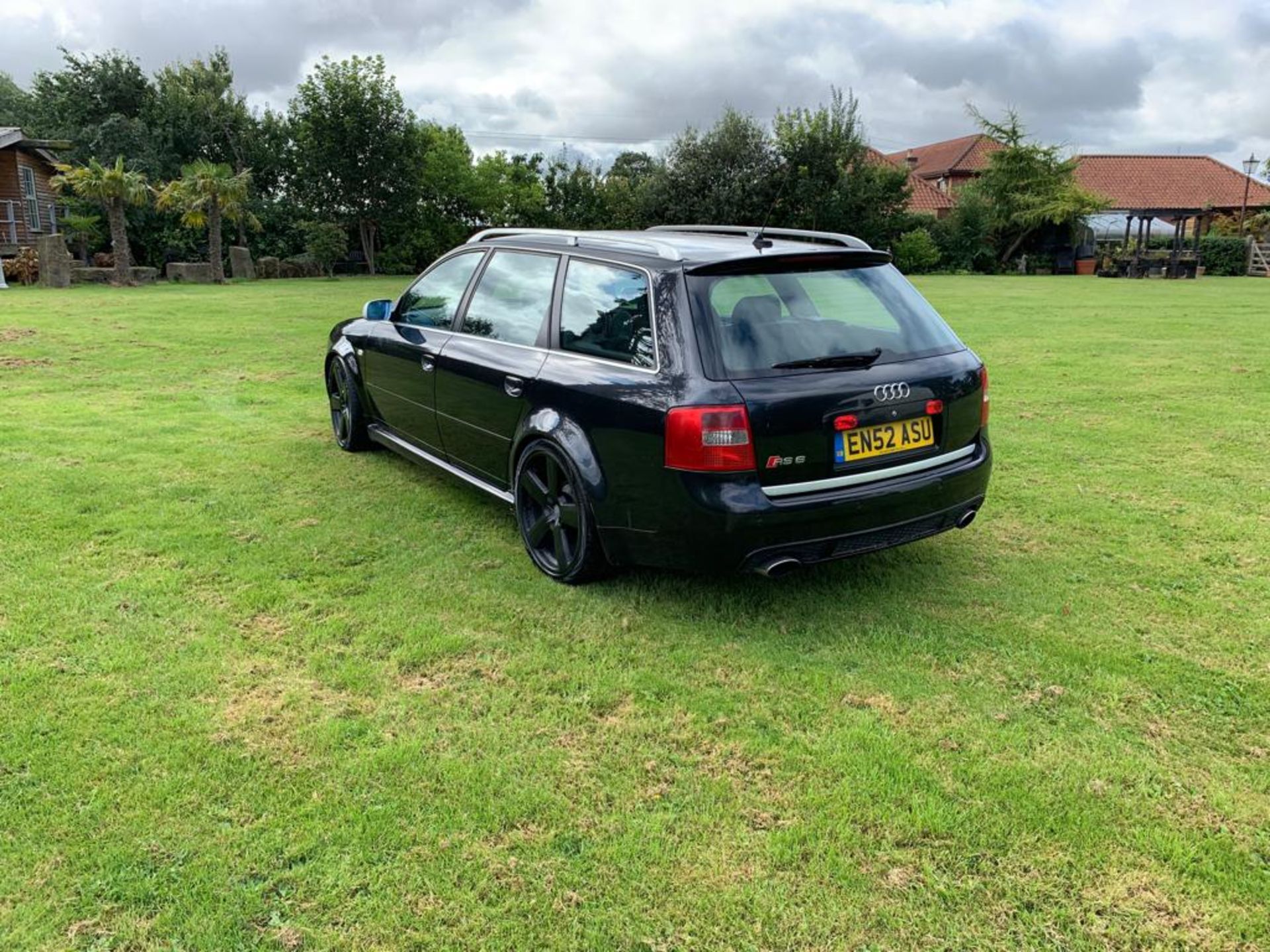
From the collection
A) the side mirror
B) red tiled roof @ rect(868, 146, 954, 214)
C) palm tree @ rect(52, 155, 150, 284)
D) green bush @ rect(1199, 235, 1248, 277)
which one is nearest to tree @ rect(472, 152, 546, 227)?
palm tree @ rect(52, 155, 150, 284)

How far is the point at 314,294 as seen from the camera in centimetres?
2262

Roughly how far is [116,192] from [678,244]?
26158 millimetres

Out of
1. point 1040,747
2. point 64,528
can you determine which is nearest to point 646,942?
point 1040,747

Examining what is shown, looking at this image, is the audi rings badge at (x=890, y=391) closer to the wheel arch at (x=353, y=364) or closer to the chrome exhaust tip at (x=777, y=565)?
the chrome exhaust tip at (x=777, y=565)

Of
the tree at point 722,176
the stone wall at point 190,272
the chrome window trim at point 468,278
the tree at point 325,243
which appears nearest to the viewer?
the chrome window trim at point 468,278

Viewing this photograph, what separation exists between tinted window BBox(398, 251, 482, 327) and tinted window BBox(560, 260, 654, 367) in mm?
1037

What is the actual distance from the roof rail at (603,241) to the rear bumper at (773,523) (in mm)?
1044

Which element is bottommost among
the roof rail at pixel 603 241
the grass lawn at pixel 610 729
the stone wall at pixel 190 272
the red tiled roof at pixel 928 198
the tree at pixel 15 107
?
the grass lawn at pixel 610 729

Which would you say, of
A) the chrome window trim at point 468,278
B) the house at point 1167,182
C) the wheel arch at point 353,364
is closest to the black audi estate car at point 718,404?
the chrome window trim at point 468,278

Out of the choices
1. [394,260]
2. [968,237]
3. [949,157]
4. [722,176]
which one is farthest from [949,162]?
[394,260]

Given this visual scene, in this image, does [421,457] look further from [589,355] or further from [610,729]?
[610,729]

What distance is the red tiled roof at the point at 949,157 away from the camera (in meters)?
53.5

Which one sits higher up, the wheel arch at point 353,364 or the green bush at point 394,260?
the green bush at point 394,260

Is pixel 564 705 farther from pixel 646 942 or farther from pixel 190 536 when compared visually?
pixel 190 536
